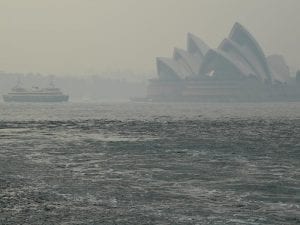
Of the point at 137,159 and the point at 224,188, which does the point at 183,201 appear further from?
the point at 137,159

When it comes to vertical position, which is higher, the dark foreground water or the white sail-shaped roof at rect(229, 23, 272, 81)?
the white sail-shaped roof at rect(229, 23, 272, 81)

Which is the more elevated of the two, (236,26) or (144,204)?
(236,26)

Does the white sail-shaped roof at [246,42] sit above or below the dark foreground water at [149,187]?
above

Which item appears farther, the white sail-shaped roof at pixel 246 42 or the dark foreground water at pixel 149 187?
the white sail-shaped roof at pixel 246 42

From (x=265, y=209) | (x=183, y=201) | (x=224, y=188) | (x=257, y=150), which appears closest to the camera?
(x=265, y=209)

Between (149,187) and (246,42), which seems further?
(246,42)

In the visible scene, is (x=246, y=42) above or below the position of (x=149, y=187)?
above

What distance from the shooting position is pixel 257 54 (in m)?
196

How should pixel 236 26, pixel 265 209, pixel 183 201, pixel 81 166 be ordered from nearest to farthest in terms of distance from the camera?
pixel 265 209 < pixel 183 201 < pixel 81 166 < pixel 236 26

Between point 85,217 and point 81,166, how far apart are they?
11029 mm

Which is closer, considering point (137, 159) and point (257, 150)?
point (137, 159)

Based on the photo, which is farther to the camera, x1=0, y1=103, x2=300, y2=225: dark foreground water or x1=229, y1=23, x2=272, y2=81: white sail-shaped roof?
x1=229, y1=23, x2=272, y2=81: white sail-shaped roof

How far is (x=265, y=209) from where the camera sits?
1410 cm

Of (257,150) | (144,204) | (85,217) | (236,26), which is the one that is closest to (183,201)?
(144,204)
